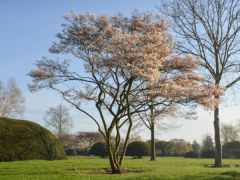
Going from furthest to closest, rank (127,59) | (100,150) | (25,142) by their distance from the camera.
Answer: (100,150), (25,142), (127,59)

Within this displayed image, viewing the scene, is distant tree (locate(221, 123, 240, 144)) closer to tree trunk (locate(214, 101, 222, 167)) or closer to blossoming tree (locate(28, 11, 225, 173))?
tree trunk (locate(214, 101, 222, 167))

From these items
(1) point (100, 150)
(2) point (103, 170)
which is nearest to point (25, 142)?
(2) point (103, 170)

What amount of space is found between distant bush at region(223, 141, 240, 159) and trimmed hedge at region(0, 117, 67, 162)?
22.3 meters

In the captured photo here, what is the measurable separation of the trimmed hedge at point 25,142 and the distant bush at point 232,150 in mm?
22347

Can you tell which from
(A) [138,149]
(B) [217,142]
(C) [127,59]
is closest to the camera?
(C) [127,59]

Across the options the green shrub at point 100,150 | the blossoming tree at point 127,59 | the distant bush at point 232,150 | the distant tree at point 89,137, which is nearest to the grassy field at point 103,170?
the blossoming tree at point 127,59

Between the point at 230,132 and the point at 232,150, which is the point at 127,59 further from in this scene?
the point at 230,132

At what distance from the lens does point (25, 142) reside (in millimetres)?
15891

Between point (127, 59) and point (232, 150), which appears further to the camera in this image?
point (232, 150)

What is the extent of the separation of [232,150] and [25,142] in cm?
2556

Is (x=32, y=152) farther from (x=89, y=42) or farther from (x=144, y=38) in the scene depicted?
(x=144, y=38)

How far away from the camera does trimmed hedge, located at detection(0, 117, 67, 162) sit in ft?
49.9

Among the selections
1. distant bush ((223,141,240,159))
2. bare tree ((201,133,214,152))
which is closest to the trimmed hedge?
distant bush ((223,141,240,159))

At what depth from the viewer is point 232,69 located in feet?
51.1
